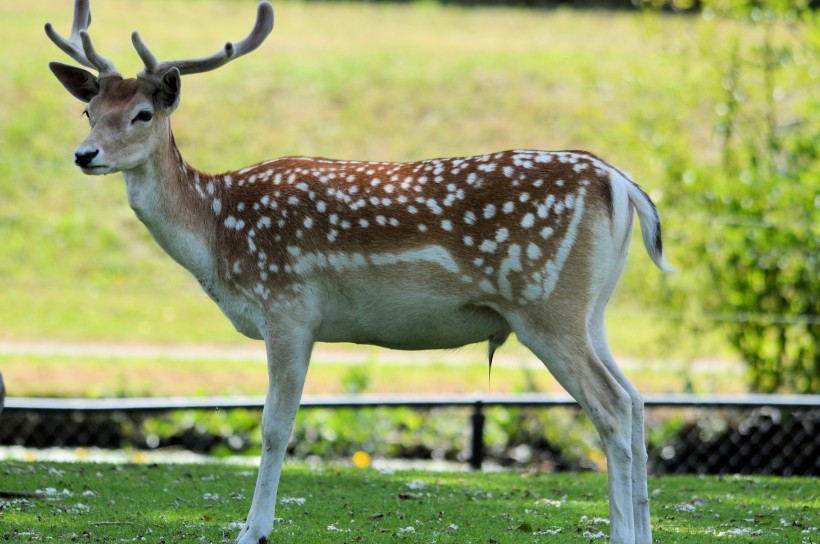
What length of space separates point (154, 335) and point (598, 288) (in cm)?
944

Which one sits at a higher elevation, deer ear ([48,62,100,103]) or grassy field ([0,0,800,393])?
grassy field ([0,0,800,393])

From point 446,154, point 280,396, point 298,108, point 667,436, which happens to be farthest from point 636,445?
point 298,108

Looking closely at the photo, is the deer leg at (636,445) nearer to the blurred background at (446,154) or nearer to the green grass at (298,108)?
the blurred background at (446,154)

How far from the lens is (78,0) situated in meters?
6.57

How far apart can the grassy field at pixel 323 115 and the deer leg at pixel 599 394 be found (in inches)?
249

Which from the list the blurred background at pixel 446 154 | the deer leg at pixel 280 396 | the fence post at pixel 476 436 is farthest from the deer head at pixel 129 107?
the blurred background at pixel 446 154

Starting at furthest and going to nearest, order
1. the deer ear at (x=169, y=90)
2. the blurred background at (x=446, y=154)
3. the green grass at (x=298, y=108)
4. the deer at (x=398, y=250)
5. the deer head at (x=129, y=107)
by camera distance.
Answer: the green grass at (x=298, y=108)
the blurred background at (x=446, y=154)
the deer ear at (x=169, y=90)
the deer head at (x=129, y=107)
the deer at (x=398, y=250)

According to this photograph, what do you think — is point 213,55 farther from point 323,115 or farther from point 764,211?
point 323,115

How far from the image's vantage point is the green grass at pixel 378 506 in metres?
5.68

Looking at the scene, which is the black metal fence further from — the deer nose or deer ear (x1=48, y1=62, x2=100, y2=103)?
the deer nose

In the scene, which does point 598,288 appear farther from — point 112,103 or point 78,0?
point 78,0

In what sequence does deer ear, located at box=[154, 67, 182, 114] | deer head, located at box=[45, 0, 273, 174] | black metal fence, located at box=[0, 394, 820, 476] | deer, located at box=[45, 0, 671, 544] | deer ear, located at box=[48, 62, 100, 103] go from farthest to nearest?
black metal fence, located at box=[0, 394, 820, 476]
deer ear, located at box=[48, 62, 100, 103]
deer ear, located at box=[154, 67, 182, 114]
deer head, located at box=[45, 0, 273, 174]
deer, located at box=[45, 0, 671, 544]

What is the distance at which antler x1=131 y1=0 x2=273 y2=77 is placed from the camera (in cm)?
564

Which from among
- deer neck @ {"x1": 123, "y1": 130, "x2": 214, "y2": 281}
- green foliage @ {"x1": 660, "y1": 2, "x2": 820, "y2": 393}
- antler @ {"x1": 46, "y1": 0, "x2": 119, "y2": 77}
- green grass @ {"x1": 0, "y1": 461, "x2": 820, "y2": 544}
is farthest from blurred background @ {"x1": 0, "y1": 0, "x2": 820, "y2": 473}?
deer neck @ {"x1": 123, "y1": 130, "x2": 214, "y2": 281}
